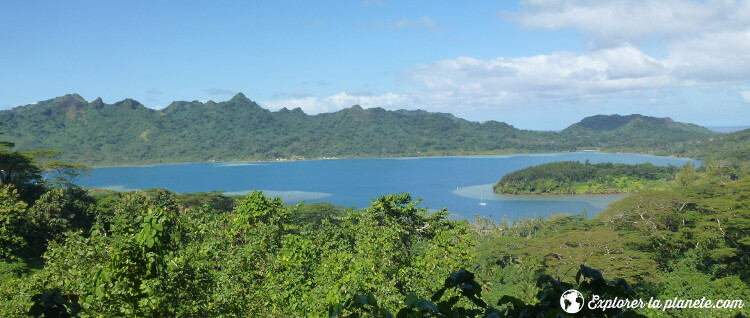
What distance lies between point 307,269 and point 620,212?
2691 centimetres

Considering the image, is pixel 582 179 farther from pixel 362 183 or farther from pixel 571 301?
pixel 571 301

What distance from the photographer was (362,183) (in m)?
119

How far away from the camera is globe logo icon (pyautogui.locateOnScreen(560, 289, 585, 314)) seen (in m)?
1.83

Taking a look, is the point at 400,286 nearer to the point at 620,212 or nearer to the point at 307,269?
the point at 307,269

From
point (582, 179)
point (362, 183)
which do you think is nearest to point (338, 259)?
point (582, 179)

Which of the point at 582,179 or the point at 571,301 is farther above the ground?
the point at 571,301

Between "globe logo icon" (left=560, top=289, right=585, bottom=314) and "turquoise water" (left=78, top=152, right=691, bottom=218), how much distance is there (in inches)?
2859

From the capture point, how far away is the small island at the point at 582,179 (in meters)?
96.6

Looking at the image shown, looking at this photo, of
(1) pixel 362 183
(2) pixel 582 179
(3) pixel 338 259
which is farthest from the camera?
(1) pixel 362 183

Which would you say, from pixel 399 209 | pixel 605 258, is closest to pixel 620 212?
pixel 605 258

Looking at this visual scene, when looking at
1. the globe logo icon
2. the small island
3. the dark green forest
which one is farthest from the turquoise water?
the globe logo icon

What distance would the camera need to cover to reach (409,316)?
1797mm

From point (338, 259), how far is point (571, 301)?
34.0 ft

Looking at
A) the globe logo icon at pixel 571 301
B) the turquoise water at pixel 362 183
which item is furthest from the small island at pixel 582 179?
the globe logo icon at pixel 571 301
